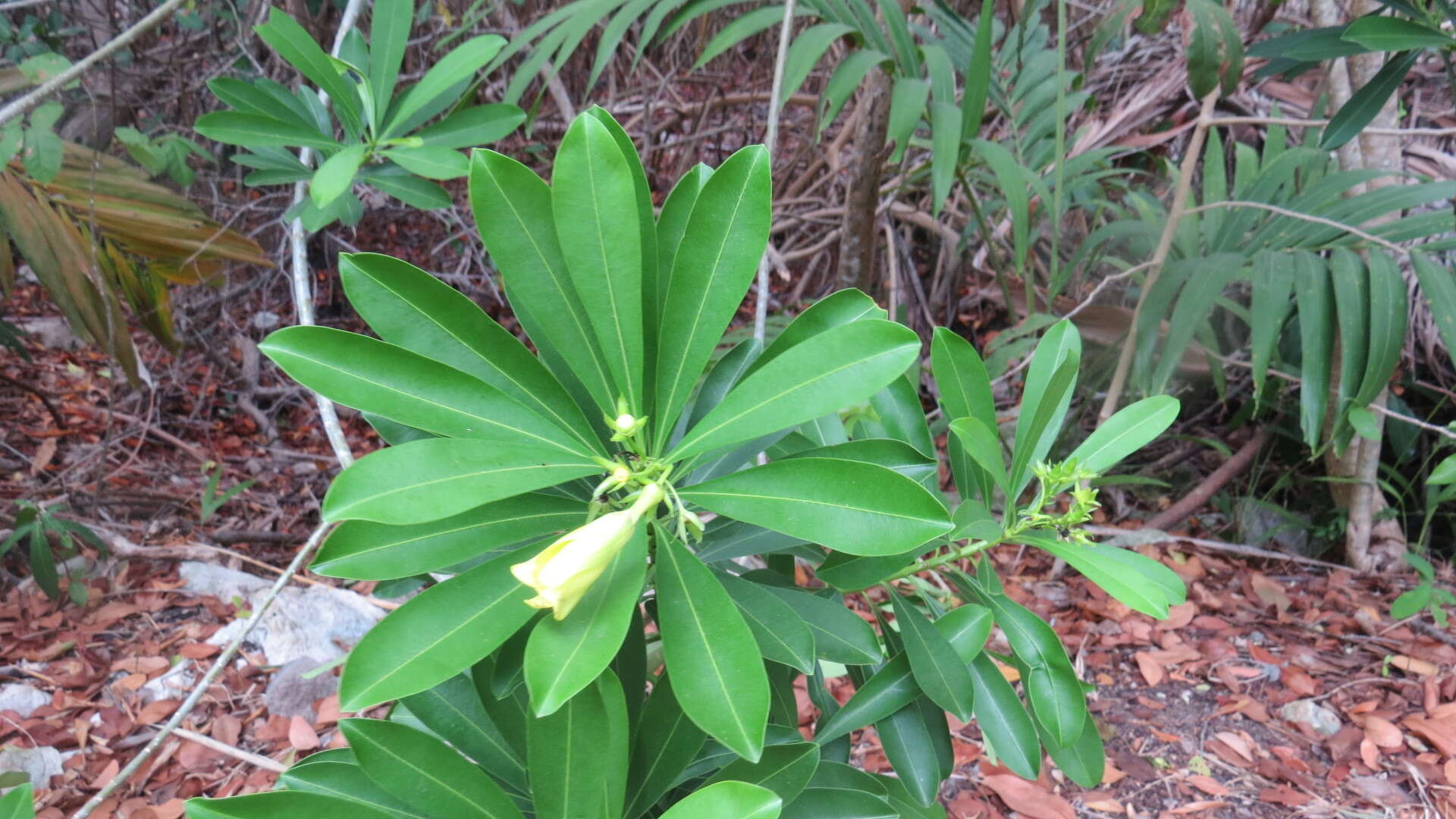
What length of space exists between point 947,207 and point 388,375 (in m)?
2.80

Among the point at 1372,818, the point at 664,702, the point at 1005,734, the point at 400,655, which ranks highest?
the point at 400,655

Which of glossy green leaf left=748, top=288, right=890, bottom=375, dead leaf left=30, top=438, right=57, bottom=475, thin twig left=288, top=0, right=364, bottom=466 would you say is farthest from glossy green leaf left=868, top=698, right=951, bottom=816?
dead leaf left=30, top=438, right=57, bottom=475

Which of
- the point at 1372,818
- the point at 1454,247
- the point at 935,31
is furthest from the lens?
the point at 935,31

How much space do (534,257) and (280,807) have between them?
0.38 meters

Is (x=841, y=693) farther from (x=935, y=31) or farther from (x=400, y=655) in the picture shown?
(x=935, y=31)

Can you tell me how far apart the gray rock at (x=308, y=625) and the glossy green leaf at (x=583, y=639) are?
139 centimetres

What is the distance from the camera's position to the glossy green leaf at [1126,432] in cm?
68

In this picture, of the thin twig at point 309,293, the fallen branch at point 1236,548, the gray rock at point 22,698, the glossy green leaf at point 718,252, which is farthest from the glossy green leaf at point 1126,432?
the gray rock at point 22,698

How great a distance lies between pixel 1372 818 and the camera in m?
1.37

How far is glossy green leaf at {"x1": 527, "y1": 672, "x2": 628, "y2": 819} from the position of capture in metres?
0.51

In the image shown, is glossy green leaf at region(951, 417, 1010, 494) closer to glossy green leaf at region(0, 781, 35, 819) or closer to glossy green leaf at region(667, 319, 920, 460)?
glossy green leaf at region(667, 319, 920, 460)

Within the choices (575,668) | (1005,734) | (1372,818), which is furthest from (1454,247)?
(575,668)

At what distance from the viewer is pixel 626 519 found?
1.54 ft

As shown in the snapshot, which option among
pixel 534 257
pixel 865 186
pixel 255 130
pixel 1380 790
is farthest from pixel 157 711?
pixel 1380 790
